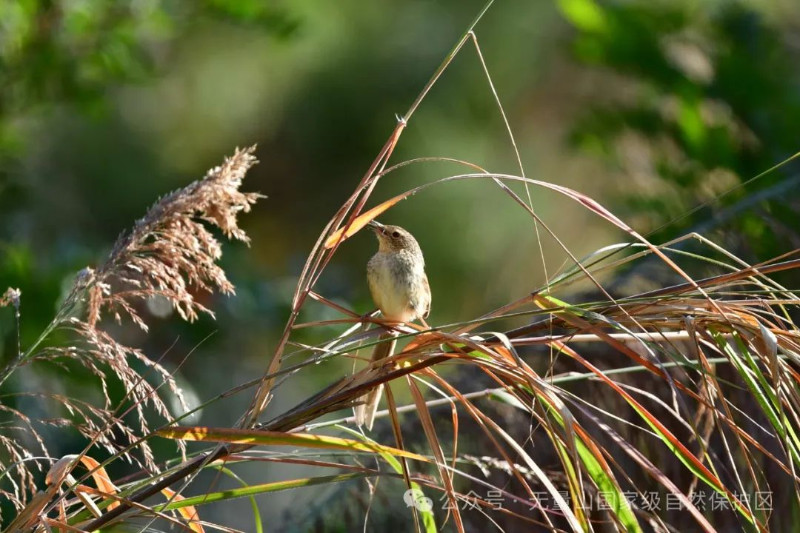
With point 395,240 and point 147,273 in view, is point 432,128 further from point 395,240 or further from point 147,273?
point 147,273

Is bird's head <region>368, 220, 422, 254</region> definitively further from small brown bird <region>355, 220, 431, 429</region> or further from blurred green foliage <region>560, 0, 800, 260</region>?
blurred green foliage <region>560, 0, 800, 260</region>

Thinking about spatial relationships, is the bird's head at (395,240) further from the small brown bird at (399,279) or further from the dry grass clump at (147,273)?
the dry grass clump at (147,273)

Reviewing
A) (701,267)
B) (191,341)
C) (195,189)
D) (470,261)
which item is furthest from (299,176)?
(195,189)

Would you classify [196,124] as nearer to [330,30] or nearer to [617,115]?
[330,30]

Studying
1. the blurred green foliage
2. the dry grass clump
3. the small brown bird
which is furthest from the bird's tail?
the blurred green foliage

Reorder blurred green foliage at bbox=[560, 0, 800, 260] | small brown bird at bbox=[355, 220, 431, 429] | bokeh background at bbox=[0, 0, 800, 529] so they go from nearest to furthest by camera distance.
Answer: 1. small brown bird at bbox=[355, 220, 431, 429]
2. blurred green foliage at bbox=[560, 0, 800, 260]
3. bokeh background at bbox=[0, 0, 800, 529]

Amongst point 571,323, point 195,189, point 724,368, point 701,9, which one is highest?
point 701,9

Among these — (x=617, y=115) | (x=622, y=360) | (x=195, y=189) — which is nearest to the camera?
(x=195, y=189)

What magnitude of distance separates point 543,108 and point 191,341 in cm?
671

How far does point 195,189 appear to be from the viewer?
164 centimetres

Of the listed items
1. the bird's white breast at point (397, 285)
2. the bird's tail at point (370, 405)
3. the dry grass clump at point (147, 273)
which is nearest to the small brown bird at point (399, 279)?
the bird's white breast at point (397, 285)

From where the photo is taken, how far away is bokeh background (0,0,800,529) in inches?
231

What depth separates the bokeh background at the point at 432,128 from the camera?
5.87 metres

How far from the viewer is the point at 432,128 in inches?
379
